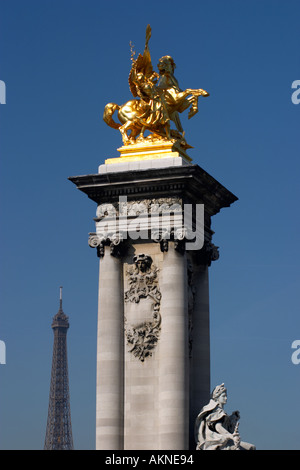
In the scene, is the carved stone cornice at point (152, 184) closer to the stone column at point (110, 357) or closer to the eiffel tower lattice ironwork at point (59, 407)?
the stone column at point (110, 357)

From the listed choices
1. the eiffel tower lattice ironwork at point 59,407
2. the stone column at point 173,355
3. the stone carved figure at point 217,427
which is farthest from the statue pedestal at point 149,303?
the eiffel tower lattice ironwork at point 59,407

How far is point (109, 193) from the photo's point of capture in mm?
41875

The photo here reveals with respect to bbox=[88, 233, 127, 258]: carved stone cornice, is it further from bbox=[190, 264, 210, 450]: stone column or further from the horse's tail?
the horse's tail

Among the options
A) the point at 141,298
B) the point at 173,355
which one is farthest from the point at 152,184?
the point at 173,355

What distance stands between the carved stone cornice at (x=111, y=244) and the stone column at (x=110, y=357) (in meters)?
0.11

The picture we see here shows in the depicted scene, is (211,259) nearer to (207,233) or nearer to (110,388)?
(207,233)

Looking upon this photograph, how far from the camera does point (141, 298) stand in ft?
135

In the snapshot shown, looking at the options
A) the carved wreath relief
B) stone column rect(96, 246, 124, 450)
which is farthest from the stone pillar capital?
stone column rect(96, 246, 124, 450)

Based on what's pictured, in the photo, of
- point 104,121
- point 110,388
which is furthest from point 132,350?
point 104,121

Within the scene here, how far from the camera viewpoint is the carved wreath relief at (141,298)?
40562 mm

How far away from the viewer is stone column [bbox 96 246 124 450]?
40.3 metres

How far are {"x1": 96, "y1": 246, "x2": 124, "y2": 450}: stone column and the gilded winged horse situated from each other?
394 centimetres

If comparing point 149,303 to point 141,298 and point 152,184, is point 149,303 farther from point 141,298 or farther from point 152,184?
point 152,184

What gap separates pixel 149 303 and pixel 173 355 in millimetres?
1911
